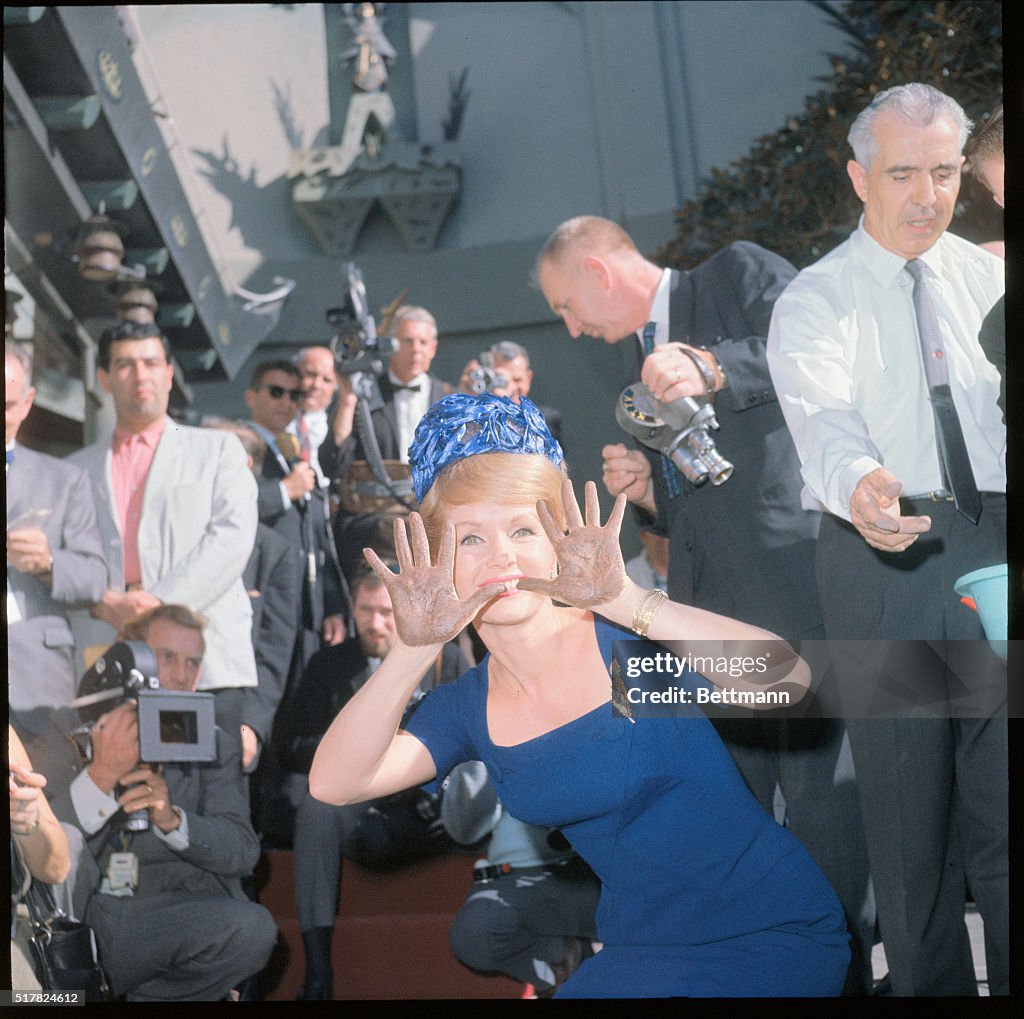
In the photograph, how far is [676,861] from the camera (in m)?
1.88

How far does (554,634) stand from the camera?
6.81 ft

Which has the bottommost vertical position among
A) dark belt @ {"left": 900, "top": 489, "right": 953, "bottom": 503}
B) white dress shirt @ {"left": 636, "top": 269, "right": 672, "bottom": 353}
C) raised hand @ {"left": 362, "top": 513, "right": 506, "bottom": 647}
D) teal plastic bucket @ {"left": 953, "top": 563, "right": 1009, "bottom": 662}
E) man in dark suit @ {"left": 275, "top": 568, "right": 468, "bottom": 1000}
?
man in dark suit @ {"left": 275, "top": 568, "right": 468, "bottom": 1000}

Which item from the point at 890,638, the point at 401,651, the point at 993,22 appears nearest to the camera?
the point at 401,651

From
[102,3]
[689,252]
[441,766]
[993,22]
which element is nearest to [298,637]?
[441,766]

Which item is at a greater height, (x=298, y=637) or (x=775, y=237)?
(x=775, y=237)

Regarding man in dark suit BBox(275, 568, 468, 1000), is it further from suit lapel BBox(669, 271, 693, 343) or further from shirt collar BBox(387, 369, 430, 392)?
suit lapel BBox(669, 271, 693, 343)

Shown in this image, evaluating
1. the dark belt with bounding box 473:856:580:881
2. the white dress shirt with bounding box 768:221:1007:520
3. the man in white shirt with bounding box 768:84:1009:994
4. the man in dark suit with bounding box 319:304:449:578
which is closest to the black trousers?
the man in white shirt with bounding box 768:84:1009:994

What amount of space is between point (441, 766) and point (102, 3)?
1775 millimetres

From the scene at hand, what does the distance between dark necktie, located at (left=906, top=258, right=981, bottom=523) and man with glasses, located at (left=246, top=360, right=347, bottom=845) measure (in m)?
1.25

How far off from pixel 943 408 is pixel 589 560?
0.88 metres

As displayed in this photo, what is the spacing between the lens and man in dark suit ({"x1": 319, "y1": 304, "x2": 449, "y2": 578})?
2.58m

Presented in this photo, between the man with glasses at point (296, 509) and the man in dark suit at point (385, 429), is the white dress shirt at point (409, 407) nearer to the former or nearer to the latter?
the man in dark suit at point (385, 429)

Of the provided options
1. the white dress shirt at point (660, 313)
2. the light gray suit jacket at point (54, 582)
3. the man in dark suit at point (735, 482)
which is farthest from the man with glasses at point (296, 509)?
the white dress shirt at point (660, 313)

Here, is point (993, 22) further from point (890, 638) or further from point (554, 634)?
point (554, 634)
